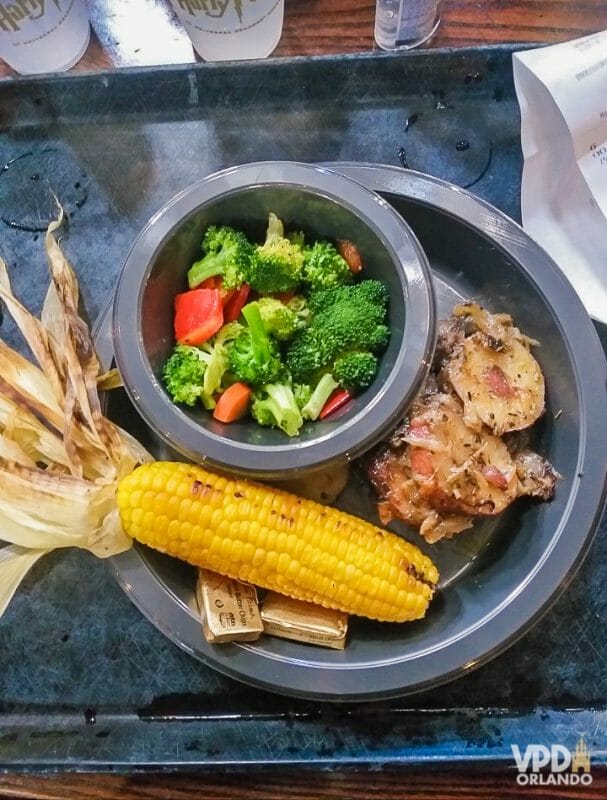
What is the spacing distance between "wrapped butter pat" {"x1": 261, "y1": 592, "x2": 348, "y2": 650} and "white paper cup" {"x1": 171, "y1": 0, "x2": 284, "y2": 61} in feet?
4.02

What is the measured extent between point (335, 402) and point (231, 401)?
0.20m

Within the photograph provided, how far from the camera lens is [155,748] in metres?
1.54

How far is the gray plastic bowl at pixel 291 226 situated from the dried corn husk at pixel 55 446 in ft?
0.46

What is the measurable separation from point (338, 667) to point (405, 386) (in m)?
0.55

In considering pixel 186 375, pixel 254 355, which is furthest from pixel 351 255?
pixel 186 375

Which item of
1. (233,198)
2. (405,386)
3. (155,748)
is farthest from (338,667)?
(233,198)

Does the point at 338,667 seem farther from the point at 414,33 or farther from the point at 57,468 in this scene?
the point at 414,33

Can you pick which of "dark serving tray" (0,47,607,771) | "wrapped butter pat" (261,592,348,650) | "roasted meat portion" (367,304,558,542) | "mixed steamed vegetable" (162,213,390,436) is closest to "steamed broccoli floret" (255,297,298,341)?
"mixed steamed vegetable" (162,213,390,436)

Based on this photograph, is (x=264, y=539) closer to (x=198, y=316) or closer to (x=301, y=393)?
(x=301, y=393)

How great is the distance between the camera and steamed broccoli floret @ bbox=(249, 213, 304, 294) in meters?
1.48

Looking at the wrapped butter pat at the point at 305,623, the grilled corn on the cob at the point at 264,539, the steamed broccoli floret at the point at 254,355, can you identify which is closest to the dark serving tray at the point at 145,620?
the wrapped butter pat at the point at 305,623

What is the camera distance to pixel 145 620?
1.58 meters

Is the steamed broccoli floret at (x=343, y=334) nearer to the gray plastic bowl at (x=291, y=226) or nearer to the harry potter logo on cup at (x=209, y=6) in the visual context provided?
the gray plastic bowl at (x=291, y=226)

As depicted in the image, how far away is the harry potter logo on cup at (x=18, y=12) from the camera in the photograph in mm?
1574
